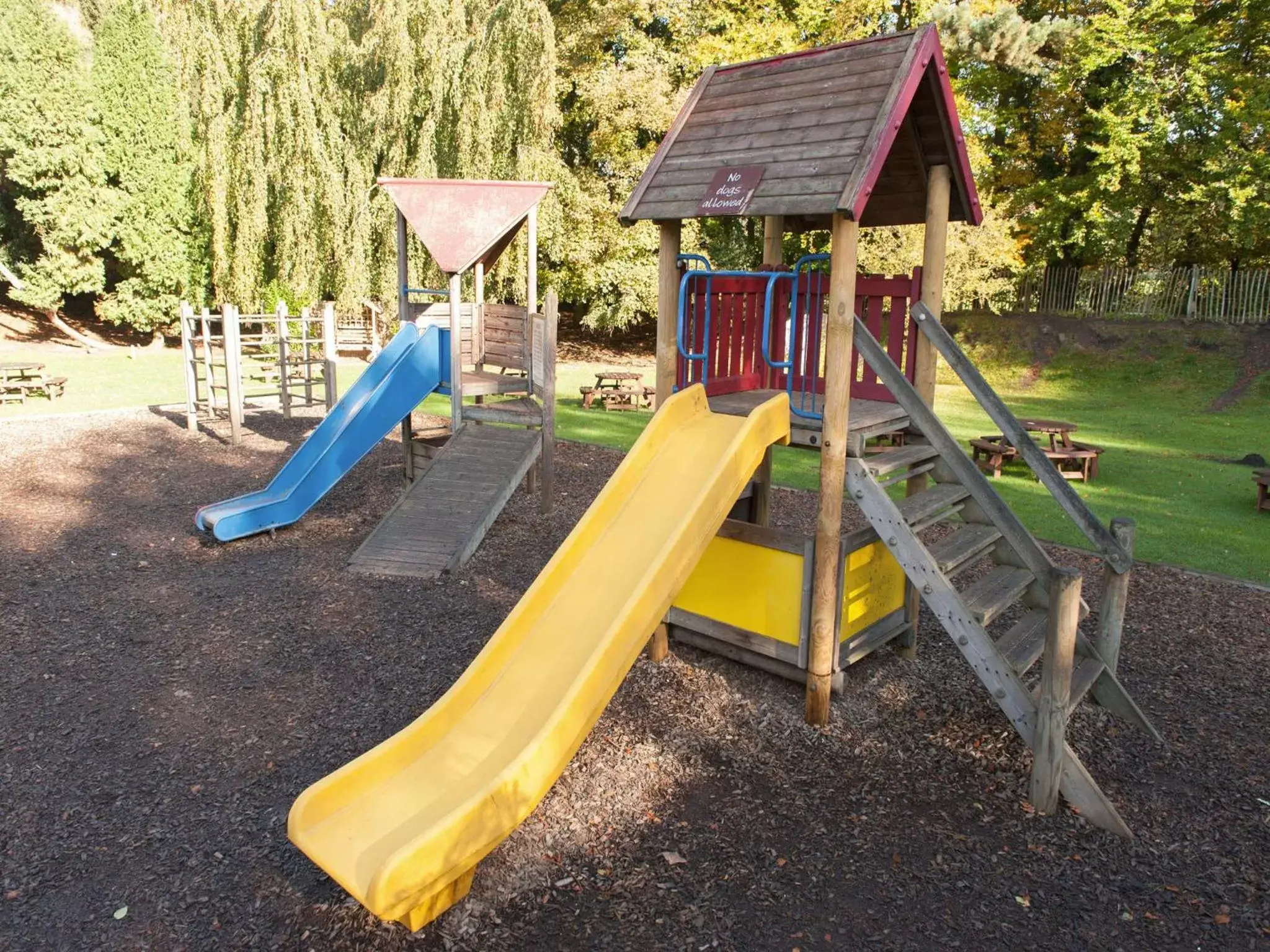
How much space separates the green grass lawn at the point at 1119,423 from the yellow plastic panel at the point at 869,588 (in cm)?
378

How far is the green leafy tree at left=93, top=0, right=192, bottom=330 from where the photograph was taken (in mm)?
24797

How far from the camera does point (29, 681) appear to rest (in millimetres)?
5875

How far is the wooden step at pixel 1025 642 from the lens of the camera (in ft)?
15.9

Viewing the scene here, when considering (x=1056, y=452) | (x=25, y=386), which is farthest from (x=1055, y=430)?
(x=25, y=386)

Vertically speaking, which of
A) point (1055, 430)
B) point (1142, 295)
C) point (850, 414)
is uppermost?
point (1142, 295)

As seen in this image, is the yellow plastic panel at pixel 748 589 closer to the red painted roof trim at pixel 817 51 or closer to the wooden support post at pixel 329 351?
the red painted roof trim at pixel 817 51

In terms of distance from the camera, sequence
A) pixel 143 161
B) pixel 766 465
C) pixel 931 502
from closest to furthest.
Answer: pixel 931 502 < pixel 766 465 < pixel 143 161

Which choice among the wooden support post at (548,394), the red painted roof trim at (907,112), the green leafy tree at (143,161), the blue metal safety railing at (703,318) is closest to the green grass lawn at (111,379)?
the green leafy tree at (143,161)

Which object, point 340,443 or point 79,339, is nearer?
point 340,443

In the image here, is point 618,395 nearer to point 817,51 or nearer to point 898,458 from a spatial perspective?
point 817,51

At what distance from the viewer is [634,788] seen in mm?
4719

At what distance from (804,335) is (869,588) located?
1.71 m

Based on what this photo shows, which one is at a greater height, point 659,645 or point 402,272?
point 402,272

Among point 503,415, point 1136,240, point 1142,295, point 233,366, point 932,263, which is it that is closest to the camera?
point 932,263
